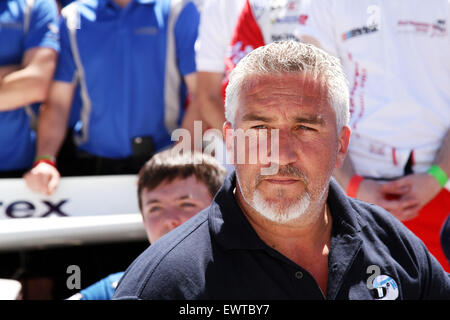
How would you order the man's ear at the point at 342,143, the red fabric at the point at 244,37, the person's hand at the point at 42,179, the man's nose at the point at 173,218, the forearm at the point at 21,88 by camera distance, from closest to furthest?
the man's ear at the point at 342,143
the man's nose at the point at 173,218
the red fabric at the point at 244,37
the person's hand at the point at 42,179
the forearm at the point at 21,88

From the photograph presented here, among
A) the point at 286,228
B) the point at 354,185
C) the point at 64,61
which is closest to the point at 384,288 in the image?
the point at 286,228

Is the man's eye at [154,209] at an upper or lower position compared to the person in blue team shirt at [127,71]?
lower

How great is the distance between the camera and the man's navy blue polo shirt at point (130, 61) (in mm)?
3029

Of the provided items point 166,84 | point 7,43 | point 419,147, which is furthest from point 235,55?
point 7,43

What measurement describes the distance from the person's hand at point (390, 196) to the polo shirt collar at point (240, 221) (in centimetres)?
76

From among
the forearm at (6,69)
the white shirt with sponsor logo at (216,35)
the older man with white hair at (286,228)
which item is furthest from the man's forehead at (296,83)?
the forearm at (6,69)

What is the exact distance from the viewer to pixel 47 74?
3.05m

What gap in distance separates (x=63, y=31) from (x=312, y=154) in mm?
2143

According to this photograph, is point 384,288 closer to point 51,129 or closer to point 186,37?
point 186,37

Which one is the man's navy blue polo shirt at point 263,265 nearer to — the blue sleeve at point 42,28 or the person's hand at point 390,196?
the person's hand at point 390,196

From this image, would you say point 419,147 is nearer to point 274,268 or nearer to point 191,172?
point 191,172

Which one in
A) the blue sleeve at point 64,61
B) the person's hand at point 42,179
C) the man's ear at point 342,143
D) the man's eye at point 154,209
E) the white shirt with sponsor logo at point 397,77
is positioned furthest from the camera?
the blue sleeve at point 64,61

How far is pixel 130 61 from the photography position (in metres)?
3.04
